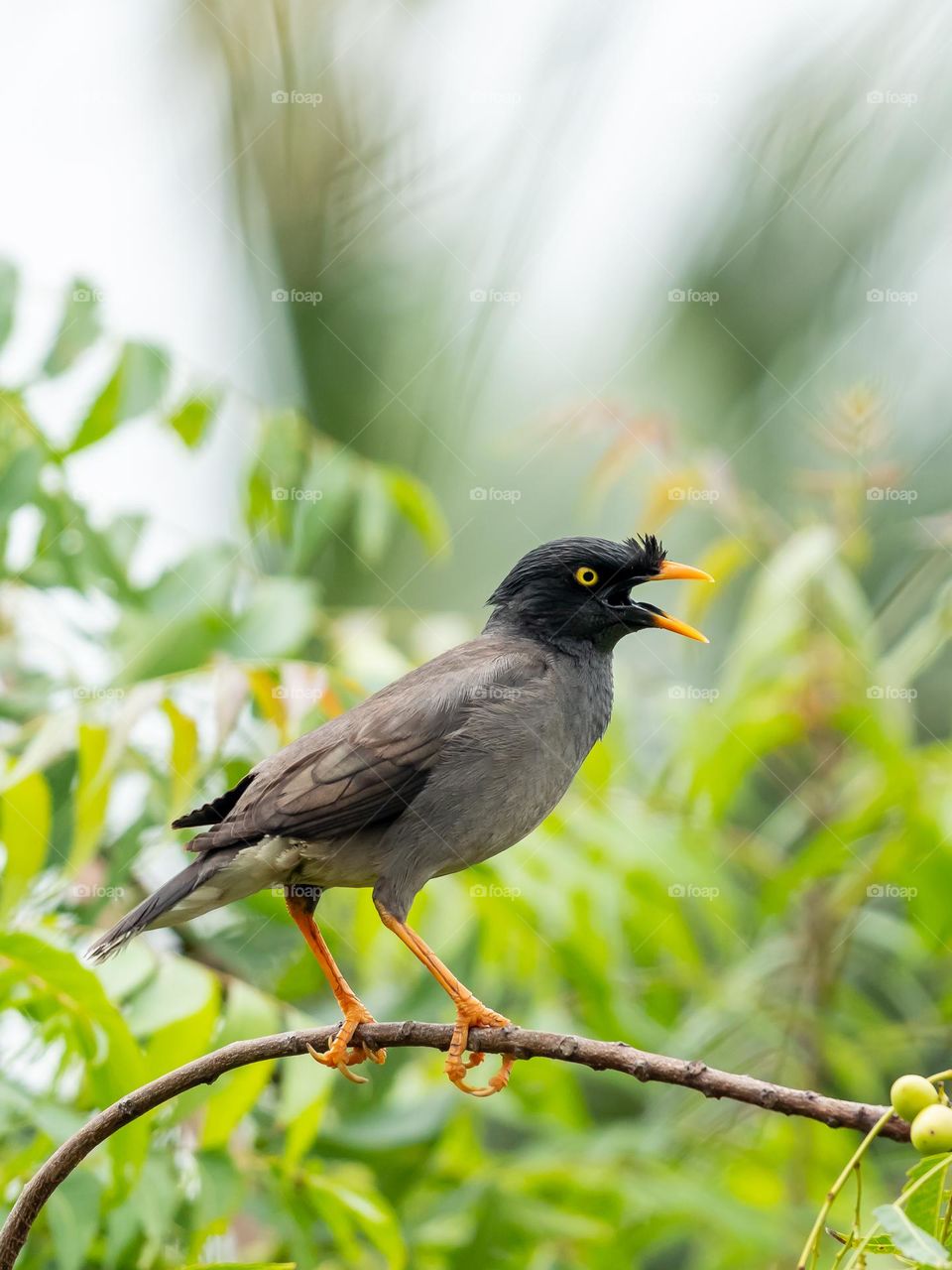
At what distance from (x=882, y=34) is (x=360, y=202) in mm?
2145

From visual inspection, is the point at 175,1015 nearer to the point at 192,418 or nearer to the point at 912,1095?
the point at 912,1095

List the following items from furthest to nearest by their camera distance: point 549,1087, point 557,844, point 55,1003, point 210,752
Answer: point 549,1087 < point 557,844 < point 210,752 < point 55,1003

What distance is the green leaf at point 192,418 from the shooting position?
4074 millimetres

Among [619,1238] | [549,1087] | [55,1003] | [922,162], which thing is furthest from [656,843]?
[922,162]

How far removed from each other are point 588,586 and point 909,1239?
1.71 meters

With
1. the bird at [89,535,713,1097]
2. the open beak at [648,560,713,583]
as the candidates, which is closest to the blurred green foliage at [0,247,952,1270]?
the bird at [89,535,713,1097]

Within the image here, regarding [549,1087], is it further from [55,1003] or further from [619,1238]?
[55,1003]

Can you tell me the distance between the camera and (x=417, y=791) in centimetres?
259

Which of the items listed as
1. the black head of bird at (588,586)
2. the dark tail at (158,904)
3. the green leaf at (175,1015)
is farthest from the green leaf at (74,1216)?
the black head of bird at (588,586)

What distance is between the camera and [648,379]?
6082mm

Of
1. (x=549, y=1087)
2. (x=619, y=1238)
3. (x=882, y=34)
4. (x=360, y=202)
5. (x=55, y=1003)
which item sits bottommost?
(x=619, y=1238)

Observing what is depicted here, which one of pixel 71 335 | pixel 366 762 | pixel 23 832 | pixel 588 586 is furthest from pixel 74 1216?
pixel 71 335

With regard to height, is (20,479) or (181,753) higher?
(20,479)

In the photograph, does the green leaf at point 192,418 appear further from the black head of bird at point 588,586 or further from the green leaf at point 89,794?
the black head of bird at point 588,586
